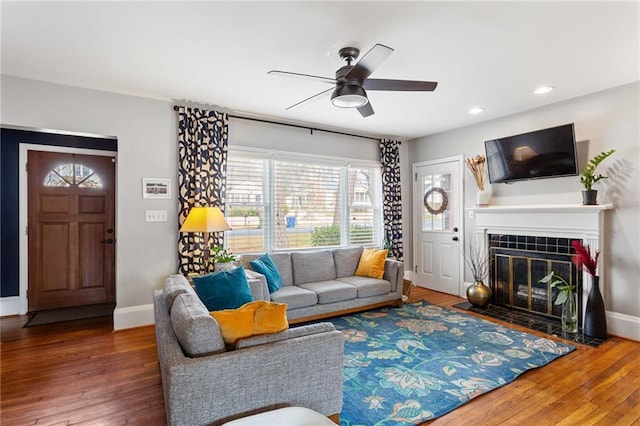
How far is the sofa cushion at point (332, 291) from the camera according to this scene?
152 inches

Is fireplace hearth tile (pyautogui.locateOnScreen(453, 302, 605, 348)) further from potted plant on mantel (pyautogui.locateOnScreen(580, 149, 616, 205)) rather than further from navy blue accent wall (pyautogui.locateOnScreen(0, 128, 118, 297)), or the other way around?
navy blue accent wall (pyautogui.locateOnScreen(0, 128, 118, 297))

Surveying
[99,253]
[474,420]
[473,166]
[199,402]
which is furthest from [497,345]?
[99,253]

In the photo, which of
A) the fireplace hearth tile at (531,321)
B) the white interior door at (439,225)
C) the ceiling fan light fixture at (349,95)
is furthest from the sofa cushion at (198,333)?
the white interior door at (439,225)

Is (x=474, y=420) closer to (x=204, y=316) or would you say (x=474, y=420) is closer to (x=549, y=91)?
(x=204, y=316)

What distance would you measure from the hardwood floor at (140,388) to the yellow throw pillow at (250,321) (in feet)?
2.99

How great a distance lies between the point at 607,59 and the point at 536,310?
9.54 feet

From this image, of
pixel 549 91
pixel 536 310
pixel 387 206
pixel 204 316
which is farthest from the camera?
pixel 387 206

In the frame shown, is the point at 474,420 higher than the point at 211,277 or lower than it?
lower

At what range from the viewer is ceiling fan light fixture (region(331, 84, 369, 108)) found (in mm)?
2502

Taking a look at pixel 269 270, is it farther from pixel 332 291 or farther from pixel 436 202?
pixel 436 202

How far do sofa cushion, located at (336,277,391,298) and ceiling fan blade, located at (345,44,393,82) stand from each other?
2.58m

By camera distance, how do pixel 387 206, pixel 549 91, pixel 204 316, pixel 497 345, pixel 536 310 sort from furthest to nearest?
pixel 387 206 < pixel 536 310 < pixel 549 91 < pixel 497 345 < pixel 204 316

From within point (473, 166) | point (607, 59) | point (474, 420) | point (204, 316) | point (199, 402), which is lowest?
point (474, 420)

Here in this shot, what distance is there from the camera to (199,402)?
5.08 ft
